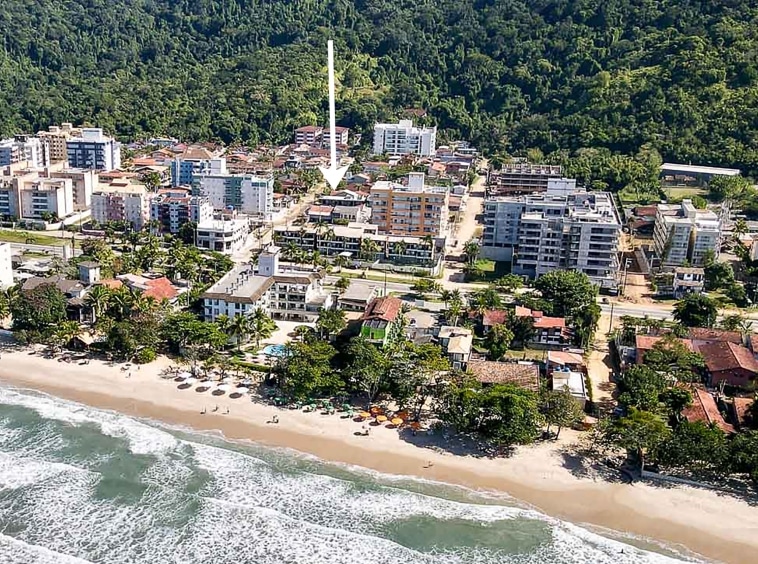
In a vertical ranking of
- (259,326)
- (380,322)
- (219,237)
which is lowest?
(259,326)

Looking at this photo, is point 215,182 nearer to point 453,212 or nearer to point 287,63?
point 453,212

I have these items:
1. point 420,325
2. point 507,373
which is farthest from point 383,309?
point 507,373

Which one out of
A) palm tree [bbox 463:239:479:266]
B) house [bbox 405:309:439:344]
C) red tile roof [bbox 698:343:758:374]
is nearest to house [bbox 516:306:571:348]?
house [bbox 405:309:439:344]

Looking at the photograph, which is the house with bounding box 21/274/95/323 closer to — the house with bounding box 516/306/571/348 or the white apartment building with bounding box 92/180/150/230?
the white apartment building with bounding box 92/180/150/230

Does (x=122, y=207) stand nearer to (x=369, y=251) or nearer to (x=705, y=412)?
(x=369, y=251)

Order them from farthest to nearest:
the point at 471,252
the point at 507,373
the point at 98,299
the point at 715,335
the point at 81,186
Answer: the point at 81,186, the point at 471,252, the point at 98,299, the point at 715,335, the point at 507,373

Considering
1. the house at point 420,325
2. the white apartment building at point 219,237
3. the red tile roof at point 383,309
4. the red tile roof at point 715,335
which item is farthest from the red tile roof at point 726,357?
the white apartment building at point 219,237

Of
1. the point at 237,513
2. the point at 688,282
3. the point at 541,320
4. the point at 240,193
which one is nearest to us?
the point at 237,513

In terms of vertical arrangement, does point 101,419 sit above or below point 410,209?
below

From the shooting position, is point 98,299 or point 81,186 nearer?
point 98,299
